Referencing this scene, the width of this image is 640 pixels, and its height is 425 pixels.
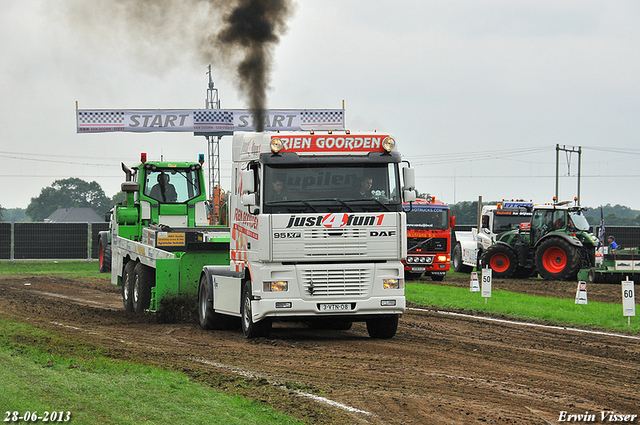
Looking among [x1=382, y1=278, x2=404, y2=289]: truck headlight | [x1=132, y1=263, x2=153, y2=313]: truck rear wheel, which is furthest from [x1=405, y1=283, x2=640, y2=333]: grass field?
[x1=132, y1=263, x2=153, y2=313]: truck rear wheel

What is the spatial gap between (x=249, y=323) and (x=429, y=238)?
673 inches

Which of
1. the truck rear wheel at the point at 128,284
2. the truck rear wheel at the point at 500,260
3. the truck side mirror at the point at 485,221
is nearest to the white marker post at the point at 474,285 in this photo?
the truck rear wheel at the point at 500,260

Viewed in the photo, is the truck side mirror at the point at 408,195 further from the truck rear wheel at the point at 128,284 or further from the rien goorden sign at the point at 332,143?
the truck rear wheel at the point at 128,284

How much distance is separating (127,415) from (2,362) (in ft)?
11.1

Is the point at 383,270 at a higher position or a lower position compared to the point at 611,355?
higher

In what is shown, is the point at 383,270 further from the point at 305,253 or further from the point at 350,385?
the point at 350,385

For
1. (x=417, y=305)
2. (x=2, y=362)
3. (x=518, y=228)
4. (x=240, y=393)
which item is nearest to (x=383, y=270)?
(x=240, y=393)

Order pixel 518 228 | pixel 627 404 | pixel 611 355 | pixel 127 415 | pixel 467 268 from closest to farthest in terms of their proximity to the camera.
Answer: pixel 127 415 → pixel 627 404 → pixel 611 355 → pixel 518 228 → pixel 467 268

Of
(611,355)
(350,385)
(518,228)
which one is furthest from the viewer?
(518,228)

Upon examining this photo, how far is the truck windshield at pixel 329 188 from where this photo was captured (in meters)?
12.9

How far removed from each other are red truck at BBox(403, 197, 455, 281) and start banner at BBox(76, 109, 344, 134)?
1340 centimetres

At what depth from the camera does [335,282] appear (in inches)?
517

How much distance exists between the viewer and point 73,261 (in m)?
44.1

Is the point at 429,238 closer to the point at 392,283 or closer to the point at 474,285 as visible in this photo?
the point at 474,285
